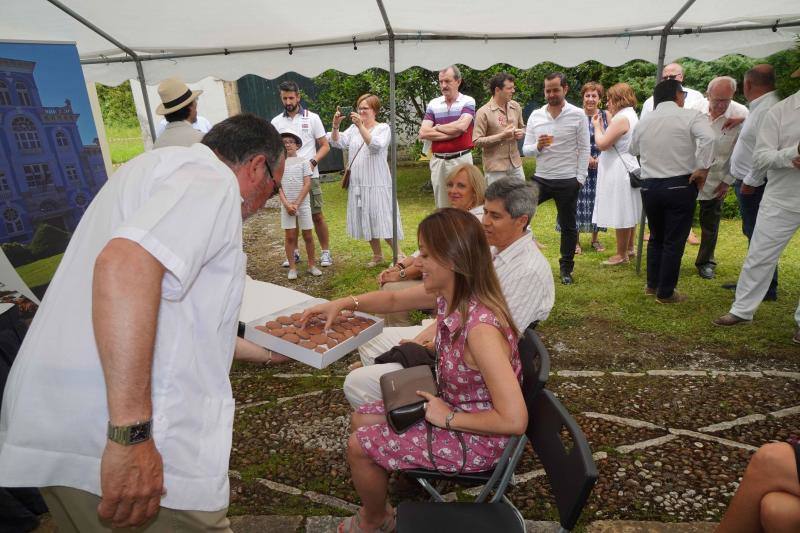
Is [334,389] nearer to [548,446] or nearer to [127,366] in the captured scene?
[548,446]

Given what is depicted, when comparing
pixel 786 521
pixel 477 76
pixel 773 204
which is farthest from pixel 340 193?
pixel 786 521

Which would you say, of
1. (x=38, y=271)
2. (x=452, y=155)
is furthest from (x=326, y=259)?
(x=38, y=271)

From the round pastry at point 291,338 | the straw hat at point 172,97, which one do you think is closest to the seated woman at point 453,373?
the round pastry at point 291,338

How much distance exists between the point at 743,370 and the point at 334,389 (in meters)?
3.00

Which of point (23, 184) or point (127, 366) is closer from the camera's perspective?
point (127, 366)

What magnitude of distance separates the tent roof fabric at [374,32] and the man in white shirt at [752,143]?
Answer: 1.29 feet

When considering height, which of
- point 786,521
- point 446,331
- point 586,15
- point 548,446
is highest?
point 586,15

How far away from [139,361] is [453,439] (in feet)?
3.99

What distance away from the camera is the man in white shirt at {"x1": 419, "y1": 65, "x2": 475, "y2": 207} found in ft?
18.5

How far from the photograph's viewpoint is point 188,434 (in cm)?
124

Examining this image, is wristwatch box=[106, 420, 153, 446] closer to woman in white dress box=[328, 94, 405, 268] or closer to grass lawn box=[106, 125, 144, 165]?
woman in white dress box=[328, 94, 405, 268]

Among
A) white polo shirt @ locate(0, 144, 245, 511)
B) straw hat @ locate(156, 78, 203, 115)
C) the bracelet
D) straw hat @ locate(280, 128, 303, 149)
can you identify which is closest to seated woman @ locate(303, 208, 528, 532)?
the bracelet

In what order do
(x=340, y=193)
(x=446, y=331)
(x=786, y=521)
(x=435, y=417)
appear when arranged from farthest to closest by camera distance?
(x=340, y=193)
(x=446, y=331)
(x=435, y=417)
(x=786, y=521)

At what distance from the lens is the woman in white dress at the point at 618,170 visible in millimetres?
5582
